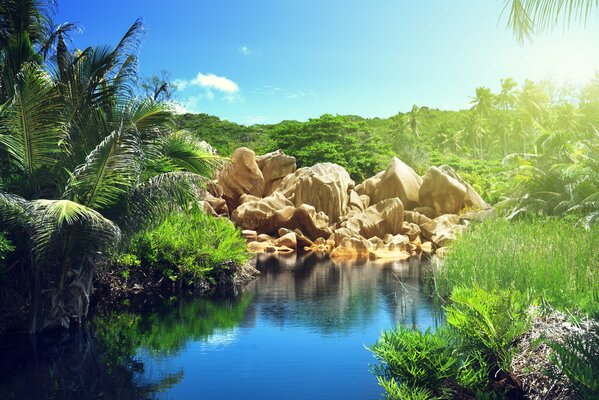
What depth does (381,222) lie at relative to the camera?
3195cm

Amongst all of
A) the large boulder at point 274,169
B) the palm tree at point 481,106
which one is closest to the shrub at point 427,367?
the large boulder at point 274,169

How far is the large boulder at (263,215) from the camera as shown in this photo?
32250mm

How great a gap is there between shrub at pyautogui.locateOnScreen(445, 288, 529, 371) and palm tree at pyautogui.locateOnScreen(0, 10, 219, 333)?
683 cm

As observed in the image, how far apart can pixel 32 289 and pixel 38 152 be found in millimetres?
2966

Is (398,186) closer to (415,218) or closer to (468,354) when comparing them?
(415,218)

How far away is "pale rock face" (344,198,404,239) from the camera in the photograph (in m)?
31.7

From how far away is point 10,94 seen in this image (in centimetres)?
1298

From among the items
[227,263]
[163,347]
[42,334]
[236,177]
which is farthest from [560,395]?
[236,177]

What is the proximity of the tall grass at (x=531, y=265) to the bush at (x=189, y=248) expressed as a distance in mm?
7008

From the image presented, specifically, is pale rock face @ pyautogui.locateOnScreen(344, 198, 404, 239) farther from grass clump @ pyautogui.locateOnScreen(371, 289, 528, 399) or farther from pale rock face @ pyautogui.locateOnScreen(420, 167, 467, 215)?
grass clump @ pyautogui.locateOnScreen(371, 289, 528, 399)

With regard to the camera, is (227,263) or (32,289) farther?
(227,263)

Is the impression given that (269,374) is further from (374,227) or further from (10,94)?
(374,227)

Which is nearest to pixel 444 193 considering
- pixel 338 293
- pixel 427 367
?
pixel 338 293

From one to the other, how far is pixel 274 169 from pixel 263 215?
22.3ft
